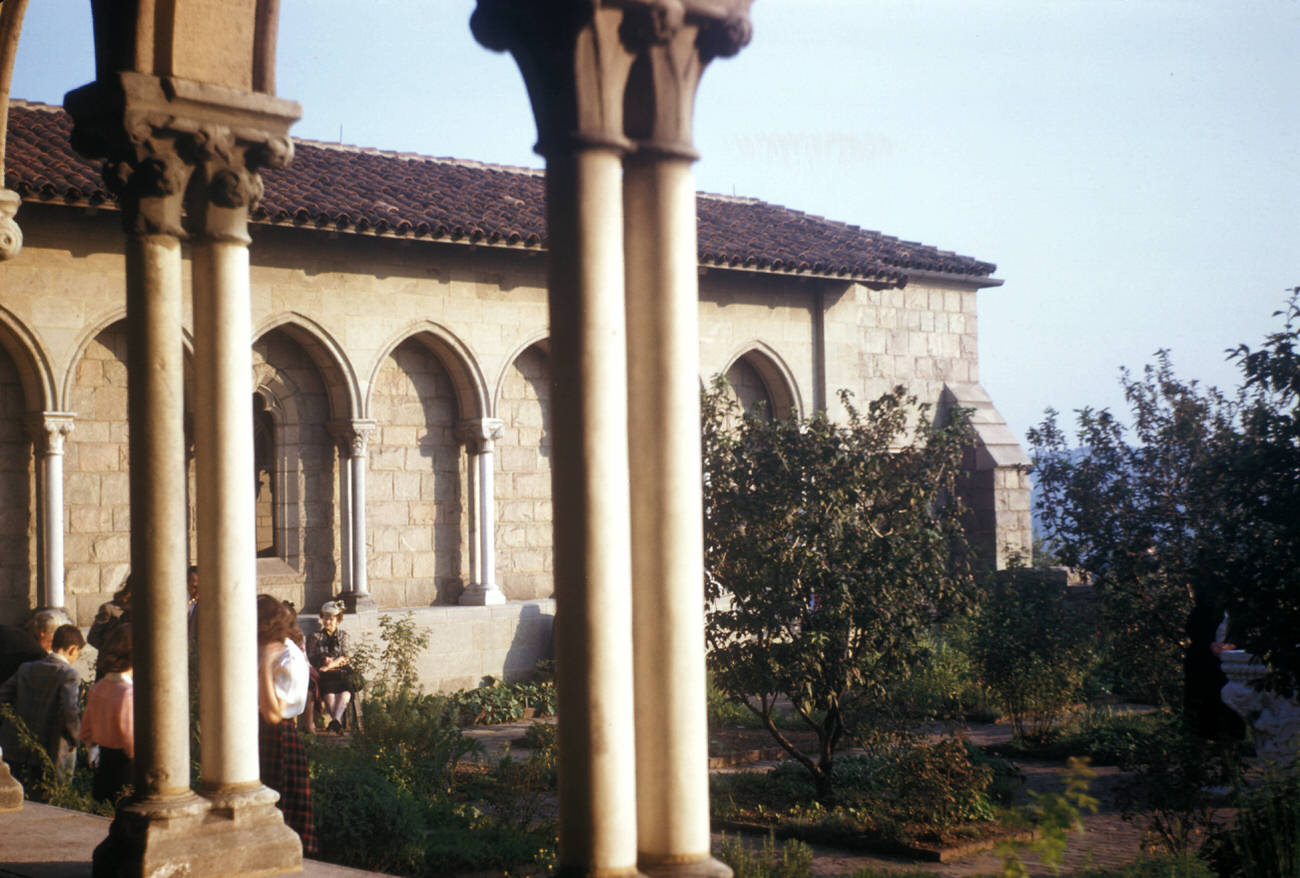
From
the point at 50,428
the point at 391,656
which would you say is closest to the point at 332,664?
the point at 391,656

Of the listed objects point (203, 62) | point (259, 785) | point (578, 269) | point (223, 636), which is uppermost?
point (203, 62)

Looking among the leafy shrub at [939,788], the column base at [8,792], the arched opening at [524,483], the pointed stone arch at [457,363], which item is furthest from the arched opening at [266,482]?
the leafy shrub at [939,788]

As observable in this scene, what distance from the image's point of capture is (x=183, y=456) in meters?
5.56

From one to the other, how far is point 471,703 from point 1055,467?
237 inches

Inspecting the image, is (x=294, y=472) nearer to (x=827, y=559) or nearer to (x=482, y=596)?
(x=482, y=596)

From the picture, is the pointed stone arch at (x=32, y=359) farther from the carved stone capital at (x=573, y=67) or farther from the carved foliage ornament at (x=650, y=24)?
the carved foliage ornament at (x=650, y=24)

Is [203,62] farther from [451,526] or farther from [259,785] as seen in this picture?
[451,526]

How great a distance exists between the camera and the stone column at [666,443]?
3924mm

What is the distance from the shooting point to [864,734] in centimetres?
979

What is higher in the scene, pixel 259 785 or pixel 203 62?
pixel 203 62

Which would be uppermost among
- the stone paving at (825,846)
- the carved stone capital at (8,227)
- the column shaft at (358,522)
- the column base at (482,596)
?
the carved stone capital at (8,227)

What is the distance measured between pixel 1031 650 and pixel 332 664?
602 centimetres

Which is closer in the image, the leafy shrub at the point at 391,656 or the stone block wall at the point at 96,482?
the leafy shrub at the point at 391,656

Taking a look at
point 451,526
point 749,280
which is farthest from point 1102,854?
point 749,280
